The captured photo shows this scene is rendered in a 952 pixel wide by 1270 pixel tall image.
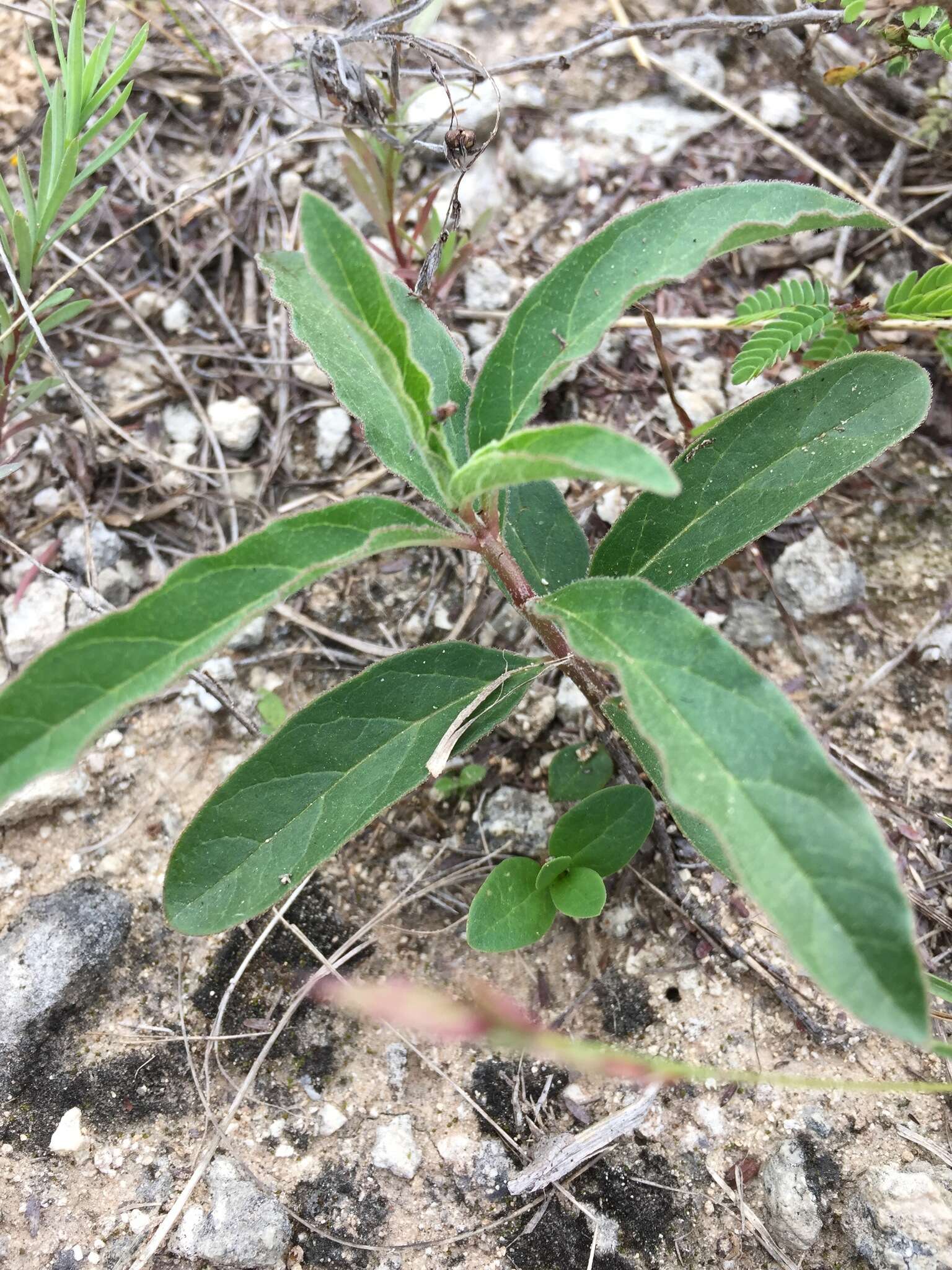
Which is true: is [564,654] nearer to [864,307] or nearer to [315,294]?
[315,294]

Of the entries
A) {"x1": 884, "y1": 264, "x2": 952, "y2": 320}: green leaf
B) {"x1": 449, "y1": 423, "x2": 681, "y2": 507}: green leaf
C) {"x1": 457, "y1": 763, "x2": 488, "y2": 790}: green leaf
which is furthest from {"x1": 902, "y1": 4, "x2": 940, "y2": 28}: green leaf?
{"x1": 457, "y1": 763, "x2": 488, "y2": 790}: green leaf

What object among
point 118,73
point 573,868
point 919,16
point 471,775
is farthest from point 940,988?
point 118,73

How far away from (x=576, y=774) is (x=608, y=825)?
8.2 inches

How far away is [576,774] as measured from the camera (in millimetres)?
2225

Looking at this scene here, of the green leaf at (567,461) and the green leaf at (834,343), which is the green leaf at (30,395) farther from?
the green leaf at (834,343)

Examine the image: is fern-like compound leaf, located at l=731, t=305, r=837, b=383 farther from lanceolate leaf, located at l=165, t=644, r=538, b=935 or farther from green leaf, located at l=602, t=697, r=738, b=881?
lanceolate leaf, located at l=165, t=644, r=538, b=935

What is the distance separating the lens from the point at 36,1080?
197 cm

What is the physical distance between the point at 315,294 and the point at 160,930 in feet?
4.93

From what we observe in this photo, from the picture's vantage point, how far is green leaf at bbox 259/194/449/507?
1469 millimetres

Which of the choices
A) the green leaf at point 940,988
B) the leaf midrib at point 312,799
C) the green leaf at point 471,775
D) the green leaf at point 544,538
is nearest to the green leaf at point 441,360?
the green leaf at point 544,538

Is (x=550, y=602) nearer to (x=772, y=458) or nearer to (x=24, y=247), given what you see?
(x=772, y=458)

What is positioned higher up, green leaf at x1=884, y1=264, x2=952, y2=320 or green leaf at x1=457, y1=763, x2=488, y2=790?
green leaf at x1=884, y1=264, x2=952, y2=320

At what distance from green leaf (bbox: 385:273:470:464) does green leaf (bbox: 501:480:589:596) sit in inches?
9.6

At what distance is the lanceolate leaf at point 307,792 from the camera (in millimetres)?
1813
